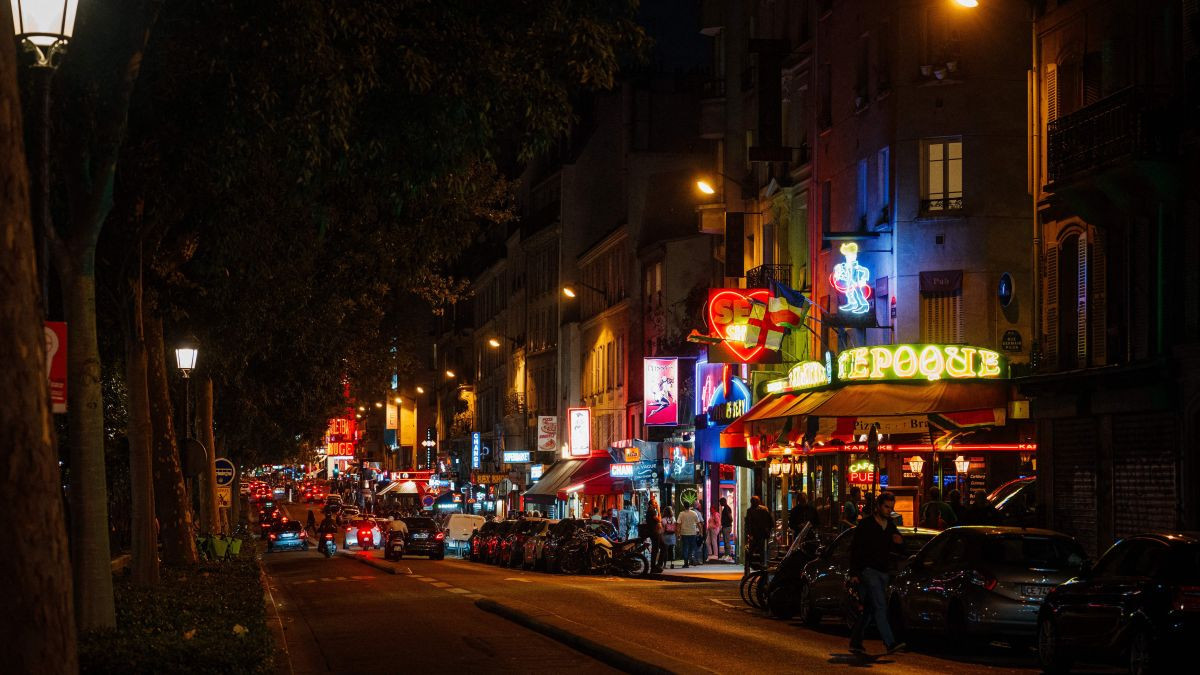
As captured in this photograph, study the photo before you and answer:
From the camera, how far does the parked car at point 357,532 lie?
74.7 meters

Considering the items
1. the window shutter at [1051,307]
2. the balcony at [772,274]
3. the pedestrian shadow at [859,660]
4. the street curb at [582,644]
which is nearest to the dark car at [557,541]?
the balcony at [772,274]

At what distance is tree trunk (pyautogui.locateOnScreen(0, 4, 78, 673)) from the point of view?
6805 mm

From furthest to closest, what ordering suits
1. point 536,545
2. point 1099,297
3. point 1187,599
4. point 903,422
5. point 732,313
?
point 536,545 < point 732,313 < point 903,422 < point 1099,297 < point 1187,599

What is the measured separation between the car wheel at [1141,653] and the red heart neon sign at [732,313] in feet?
87.4

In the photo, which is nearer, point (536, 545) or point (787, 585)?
point (787, 585)

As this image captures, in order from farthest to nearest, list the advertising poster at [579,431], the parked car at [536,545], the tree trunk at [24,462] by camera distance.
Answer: the advertising poster at [579,431] → the parked car at [536,545] → the tree trunk at [24,462]

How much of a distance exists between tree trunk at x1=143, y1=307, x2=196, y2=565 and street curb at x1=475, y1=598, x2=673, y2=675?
547 cm

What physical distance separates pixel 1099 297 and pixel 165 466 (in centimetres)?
1588

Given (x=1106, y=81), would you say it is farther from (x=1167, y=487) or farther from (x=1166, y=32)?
(x=1167, y=487)

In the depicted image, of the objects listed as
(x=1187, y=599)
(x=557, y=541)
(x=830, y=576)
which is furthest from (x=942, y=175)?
(x=1187, y=599)

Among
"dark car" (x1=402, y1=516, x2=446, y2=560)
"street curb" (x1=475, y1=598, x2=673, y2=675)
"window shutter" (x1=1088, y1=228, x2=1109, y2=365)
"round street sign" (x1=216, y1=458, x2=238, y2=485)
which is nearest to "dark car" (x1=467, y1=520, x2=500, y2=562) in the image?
"dark car" (x1=402, y1=516, x2=446, y2=560)

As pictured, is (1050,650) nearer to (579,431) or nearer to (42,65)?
(42,65)

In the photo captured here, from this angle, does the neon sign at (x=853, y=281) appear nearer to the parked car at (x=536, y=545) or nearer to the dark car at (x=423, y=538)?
the parked car at (x=536, y=545)

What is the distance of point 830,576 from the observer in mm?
24375
